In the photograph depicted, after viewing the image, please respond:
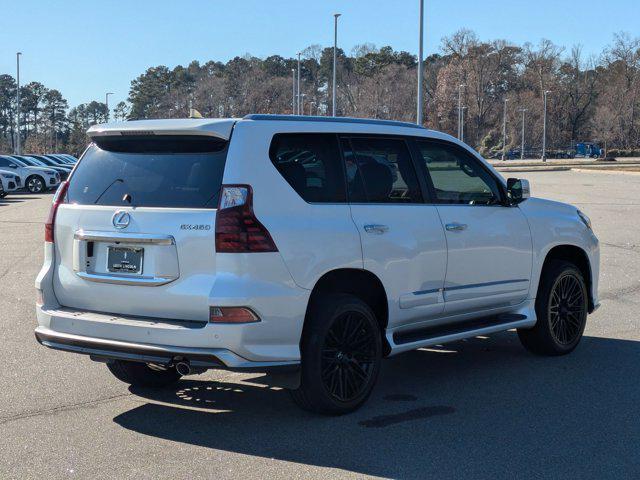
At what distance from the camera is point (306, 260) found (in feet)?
17.5

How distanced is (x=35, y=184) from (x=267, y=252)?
34423 mm

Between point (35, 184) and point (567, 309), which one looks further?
point (35, 184)

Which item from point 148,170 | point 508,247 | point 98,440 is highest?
point 148,170

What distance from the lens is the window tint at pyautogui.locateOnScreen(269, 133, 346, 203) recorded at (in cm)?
551

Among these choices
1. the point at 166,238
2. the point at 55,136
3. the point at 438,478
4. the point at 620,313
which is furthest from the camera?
the point at 55,136

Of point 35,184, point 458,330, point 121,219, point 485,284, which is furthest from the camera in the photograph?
point 35,184

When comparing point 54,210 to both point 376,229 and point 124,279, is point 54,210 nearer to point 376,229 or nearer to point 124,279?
point 124,279

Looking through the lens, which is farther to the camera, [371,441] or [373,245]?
[373,245]

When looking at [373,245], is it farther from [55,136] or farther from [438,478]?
[55,136]

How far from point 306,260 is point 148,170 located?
1180mm

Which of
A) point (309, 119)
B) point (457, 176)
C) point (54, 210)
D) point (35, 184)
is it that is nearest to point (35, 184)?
point (35, 184)

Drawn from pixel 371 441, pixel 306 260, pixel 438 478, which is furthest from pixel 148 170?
pixel 438 478

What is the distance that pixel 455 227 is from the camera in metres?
6.48

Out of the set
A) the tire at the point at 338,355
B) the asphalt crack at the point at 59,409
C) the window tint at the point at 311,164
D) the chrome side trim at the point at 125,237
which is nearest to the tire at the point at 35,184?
the asphalt crack at the point at 59,409
